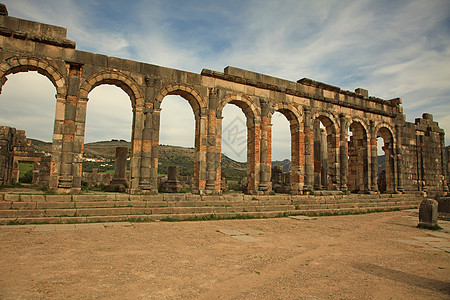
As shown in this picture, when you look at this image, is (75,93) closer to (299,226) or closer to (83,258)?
(83,258)

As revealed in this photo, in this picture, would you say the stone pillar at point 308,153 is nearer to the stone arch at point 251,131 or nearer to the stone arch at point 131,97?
the stone arch at point 251,131

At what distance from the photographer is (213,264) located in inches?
198

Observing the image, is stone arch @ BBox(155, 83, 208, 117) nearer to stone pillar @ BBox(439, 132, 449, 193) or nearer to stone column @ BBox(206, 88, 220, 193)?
stone column @ BBox(206, 88, 220, 193)

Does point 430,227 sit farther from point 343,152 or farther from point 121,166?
point 121,166

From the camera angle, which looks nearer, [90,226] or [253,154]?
[90,226]

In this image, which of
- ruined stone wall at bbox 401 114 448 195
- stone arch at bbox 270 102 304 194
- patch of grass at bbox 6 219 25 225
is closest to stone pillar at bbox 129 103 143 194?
patch of grass at bbox 6 219 25 225

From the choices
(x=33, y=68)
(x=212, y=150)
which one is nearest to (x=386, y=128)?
(x=212, y=150)

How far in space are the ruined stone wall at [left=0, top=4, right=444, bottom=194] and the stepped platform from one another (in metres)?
0.85

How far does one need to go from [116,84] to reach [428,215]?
42.4 ft

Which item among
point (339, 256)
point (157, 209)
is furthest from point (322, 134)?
point (339, 256)

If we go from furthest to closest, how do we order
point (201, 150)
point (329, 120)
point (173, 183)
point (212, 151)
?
1. point (173, 183)
2. point (329, 120)
3. point (212, 151)
4. point (201, 150)

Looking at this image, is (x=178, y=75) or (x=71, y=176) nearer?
(x=71, y=176)

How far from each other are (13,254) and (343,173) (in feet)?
52.3

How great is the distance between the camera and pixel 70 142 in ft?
34.9
